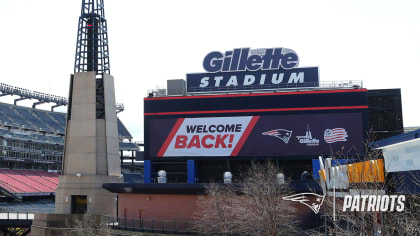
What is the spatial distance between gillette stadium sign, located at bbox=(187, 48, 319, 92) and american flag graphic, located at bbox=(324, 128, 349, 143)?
5768 millimetres

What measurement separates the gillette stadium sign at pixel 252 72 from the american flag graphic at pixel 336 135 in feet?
18.9

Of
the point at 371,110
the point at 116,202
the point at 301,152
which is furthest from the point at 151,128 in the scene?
the point at 371,110

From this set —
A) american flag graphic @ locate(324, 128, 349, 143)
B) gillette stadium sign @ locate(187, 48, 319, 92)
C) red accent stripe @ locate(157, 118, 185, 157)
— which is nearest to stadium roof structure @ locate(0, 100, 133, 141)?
red accent stripe @ locate(157, 118, 185, 157)

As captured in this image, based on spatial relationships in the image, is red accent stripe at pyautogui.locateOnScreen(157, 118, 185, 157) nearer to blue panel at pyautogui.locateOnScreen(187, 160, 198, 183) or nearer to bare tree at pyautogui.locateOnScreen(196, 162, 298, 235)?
blue panel at pyautogui.locateOnScreen(187, 160, 198, 183)

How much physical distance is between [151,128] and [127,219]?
11672 mm

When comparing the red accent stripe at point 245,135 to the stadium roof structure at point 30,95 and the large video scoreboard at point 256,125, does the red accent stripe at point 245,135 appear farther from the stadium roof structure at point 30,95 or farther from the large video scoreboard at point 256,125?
the stadium roof structure at point 30,95

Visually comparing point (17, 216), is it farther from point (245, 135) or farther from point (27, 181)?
point (27, 181)

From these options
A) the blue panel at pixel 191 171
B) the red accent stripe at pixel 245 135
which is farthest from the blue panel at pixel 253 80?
the blue panel at pixel 191 171

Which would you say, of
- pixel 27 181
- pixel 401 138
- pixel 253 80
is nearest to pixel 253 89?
pixel 253 80

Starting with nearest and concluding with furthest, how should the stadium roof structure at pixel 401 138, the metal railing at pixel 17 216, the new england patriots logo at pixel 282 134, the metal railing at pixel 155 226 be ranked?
1. the stadium roof structure at pixel 401 138
2. the metal railing at pixel 155 226
3. the new england patriots logo at pixel 282 134
4. the metal railing at pixel 17 216

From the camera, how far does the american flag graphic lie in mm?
51562

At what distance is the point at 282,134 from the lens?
5272cm

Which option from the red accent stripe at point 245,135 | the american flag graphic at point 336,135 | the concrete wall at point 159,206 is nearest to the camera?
the concrete wall at point 159,206

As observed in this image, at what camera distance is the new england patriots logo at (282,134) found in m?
52.6
